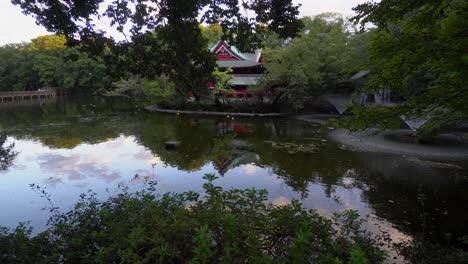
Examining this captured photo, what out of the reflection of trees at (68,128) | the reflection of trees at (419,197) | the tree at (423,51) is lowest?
the reflection of trees at (419,197)

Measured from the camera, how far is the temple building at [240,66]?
32281 mm

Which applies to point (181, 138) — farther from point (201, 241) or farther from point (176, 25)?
point (201, 241)

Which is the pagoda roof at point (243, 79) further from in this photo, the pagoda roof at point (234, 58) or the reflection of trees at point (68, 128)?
the reflection of trees at point (68, 128)

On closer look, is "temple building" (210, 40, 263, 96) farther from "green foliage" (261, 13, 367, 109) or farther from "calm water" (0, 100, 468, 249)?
"calm water" (0, 100, 468, 249)

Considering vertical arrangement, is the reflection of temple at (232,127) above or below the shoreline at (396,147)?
above

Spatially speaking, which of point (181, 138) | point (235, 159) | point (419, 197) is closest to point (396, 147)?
point (419, 197)

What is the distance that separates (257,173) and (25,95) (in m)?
50.3

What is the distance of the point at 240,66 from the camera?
32.2m

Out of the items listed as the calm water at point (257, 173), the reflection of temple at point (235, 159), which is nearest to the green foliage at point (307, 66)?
the calm water at point (257, 173)

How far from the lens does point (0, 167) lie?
42.2ft

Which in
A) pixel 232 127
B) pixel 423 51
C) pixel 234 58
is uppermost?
pixel 234 58

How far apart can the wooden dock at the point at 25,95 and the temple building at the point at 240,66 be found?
33.2m

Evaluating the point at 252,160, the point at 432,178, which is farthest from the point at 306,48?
the point at 432,178

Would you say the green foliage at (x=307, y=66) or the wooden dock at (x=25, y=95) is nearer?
the green foliage at (x=307, y=66)
